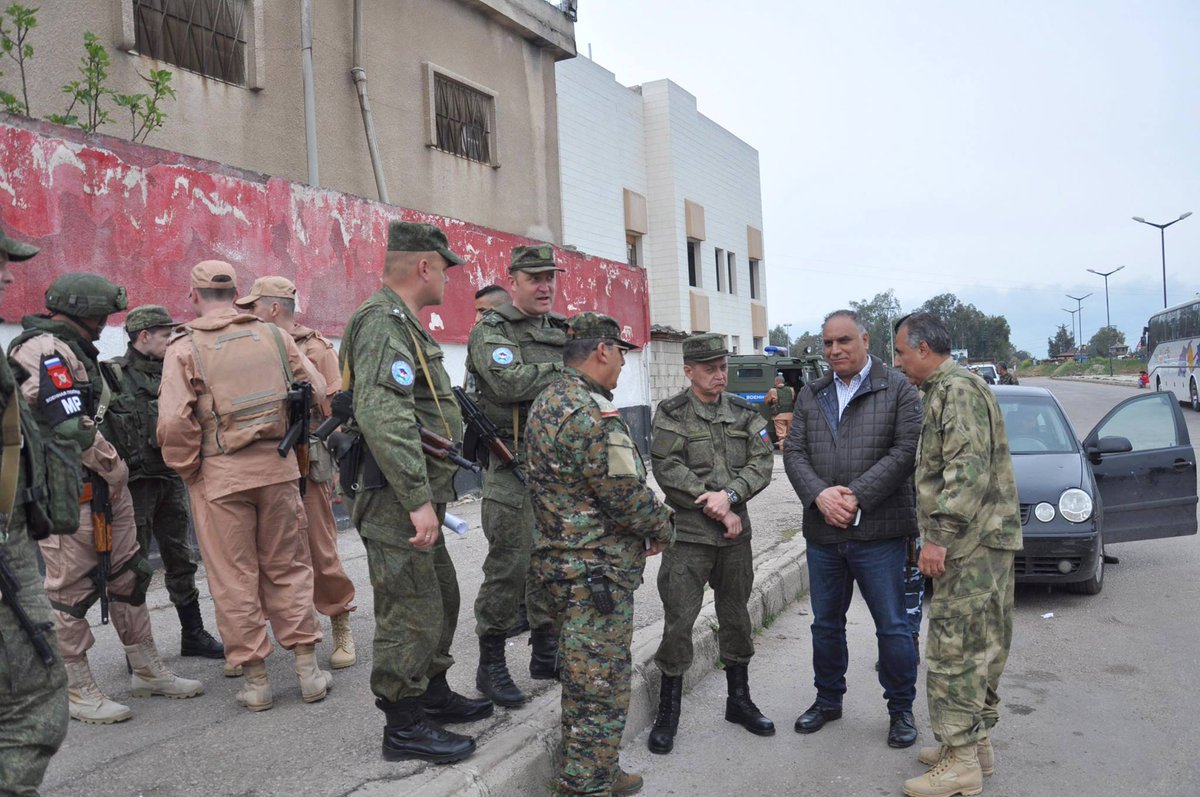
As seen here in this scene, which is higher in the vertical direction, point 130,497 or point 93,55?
point 93,55

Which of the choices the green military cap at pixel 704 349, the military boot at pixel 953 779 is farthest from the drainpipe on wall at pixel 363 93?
the military boot at pixel 953 779

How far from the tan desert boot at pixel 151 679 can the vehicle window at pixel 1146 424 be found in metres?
6.26

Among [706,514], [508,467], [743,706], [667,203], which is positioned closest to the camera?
[706,514]

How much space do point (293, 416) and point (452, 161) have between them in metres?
8.71

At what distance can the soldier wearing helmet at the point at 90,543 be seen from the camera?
143 inches

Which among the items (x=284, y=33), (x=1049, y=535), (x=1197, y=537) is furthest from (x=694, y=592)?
(x=284, y=33)

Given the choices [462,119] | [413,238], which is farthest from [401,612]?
[462,119]

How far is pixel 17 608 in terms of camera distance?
207 cm

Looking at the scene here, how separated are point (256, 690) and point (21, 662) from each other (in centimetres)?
188

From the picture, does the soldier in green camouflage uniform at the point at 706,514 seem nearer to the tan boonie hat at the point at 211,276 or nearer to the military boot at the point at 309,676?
the military boot at the point at 309,676

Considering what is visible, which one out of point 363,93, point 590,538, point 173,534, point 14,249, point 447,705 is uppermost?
point 363,93

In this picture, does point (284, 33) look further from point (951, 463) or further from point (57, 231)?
point (951, 463)

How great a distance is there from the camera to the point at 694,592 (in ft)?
12.8

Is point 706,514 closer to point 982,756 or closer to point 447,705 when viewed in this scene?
point 447,705
